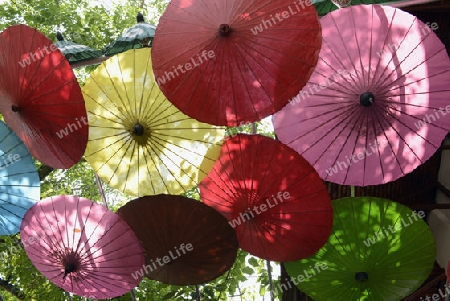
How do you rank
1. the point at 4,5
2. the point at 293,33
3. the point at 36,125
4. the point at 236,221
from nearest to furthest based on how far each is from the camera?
the point at 293,33
the point at 36,125
the point at 236,221
the point at 4,5

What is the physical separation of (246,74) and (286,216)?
3.15ft

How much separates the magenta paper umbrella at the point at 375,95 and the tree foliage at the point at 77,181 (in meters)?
2.54

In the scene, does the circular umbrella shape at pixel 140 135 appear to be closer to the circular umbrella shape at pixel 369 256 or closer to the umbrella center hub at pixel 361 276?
the circular umbrella shape at pixel 369 256

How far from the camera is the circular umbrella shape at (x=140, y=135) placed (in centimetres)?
339

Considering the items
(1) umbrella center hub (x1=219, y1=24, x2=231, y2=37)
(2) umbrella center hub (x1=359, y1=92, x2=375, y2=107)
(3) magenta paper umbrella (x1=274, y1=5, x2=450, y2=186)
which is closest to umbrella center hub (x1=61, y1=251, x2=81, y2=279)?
(3) magenta paper umbrella (x1=274, y1=5, x2=450, y2=186)

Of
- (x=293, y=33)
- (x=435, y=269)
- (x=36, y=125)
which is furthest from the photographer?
(x=435, y=269)

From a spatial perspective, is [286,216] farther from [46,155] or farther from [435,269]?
[435,269]

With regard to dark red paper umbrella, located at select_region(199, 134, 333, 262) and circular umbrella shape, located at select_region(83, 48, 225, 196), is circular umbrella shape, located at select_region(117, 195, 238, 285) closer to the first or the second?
dark red paper umbrella, located at select_region(199, 134, 333, 262)

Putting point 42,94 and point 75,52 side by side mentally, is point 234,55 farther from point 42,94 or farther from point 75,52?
point 75,52

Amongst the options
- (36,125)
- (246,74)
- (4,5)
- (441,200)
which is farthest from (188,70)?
(4,5)

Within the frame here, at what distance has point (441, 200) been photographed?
5.30 m

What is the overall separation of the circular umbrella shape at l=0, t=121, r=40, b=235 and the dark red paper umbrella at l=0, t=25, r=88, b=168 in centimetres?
30

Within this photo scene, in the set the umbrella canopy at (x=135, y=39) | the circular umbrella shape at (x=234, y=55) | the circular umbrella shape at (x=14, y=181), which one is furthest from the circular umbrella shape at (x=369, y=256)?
the umbrella canopy at (x=135, y=39)

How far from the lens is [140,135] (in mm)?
3383
